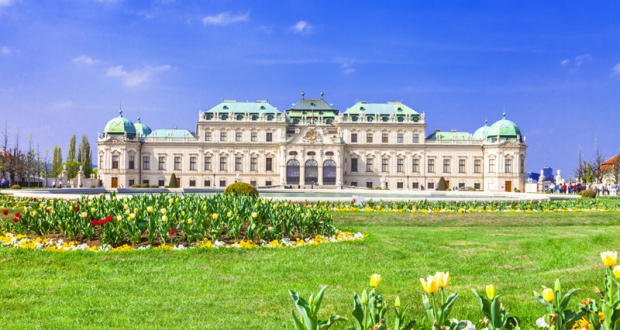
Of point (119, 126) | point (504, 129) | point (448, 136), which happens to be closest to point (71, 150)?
point (119, 126)

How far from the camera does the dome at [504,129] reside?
63.9m

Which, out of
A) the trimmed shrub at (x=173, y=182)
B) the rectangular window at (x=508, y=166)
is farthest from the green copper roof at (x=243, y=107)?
the rectangular window at (x=508, y=166)

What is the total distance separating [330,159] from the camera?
62.0m

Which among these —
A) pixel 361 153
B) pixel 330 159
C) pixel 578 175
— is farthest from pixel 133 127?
pixel 578 175

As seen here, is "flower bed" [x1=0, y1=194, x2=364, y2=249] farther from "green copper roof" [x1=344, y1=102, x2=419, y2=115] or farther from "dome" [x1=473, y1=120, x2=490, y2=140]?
"dome" [x1=473, y1=120, x2=490, y2=140]

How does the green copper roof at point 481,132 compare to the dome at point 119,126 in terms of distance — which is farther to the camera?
the green copper roof at point 481,132

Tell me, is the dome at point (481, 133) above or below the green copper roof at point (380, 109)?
below

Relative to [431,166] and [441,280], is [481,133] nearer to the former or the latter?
[431,166]

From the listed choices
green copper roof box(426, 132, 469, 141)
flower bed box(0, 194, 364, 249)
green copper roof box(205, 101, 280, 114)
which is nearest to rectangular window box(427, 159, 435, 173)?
green copper roof box(426, 132, 469, 141)

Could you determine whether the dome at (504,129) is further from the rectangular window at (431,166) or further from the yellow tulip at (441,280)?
the yellow tulip at (441,280)

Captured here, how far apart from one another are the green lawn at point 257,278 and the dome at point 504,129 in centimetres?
5586

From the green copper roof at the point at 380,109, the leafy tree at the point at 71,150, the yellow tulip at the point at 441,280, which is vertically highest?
the green copper roof at the point at 380,109

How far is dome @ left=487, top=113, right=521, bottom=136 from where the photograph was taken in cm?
6388

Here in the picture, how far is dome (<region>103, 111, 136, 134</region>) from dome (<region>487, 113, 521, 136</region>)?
172ft
